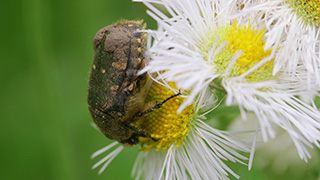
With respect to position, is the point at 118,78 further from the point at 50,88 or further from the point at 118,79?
the point at 50,88

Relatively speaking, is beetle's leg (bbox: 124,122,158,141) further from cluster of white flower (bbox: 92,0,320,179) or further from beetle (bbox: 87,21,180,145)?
cluster of white flower (bbox: 92,0,320,179)

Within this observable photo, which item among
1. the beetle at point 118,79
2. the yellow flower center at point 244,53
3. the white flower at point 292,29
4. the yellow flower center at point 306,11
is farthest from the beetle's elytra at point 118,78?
the yellow flower center at point 306,11

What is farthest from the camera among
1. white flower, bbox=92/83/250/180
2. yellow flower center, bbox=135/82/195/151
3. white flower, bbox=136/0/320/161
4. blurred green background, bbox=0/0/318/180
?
blurred green background, bbox=0/0/318/180

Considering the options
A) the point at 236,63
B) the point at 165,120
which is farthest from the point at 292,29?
the point at 165,120

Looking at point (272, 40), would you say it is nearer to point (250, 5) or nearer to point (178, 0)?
point (250, 5)

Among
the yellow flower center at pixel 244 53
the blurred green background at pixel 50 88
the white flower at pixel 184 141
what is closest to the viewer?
the yellow flower center at pixel 244 53

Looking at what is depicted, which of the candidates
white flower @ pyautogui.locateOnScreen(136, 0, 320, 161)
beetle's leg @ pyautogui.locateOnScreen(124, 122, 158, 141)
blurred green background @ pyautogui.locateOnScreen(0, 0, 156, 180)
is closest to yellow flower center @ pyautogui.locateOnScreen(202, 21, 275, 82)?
white flower @ pyautogui.locateOnScreen(136, 0, 320, 161)

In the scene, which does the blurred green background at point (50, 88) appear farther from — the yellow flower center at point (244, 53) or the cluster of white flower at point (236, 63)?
the yellow flower center at point (244, 53)
